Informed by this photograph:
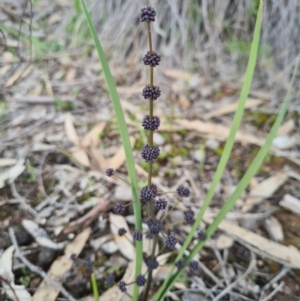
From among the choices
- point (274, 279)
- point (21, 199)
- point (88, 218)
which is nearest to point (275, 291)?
point (274, 279)

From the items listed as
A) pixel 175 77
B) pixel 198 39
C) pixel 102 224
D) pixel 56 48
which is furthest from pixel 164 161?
pixel 56 48

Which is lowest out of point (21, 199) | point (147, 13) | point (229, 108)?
point (21, 199)

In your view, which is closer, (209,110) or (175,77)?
(209,110)

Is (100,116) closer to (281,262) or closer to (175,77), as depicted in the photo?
(175,77)

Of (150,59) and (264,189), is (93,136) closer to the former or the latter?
(264,189)

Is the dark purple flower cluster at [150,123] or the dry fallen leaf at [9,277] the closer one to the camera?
the dark purple flower cluster at [150,123]

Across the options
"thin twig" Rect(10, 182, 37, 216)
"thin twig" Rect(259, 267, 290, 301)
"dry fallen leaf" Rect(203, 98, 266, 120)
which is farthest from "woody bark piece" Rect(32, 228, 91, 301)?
"dry fallen leaf" Rect(203, 98, 266, 120)

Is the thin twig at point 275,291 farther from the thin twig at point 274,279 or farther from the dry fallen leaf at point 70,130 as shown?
the dry fallen leaf at point 70,130

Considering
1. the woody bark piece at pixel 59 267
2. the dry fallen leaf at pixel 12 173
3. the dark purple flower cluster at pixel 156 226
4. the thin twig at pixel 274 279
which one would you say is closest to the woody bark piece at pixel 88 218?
the woody bark piece at pixel 59 267
